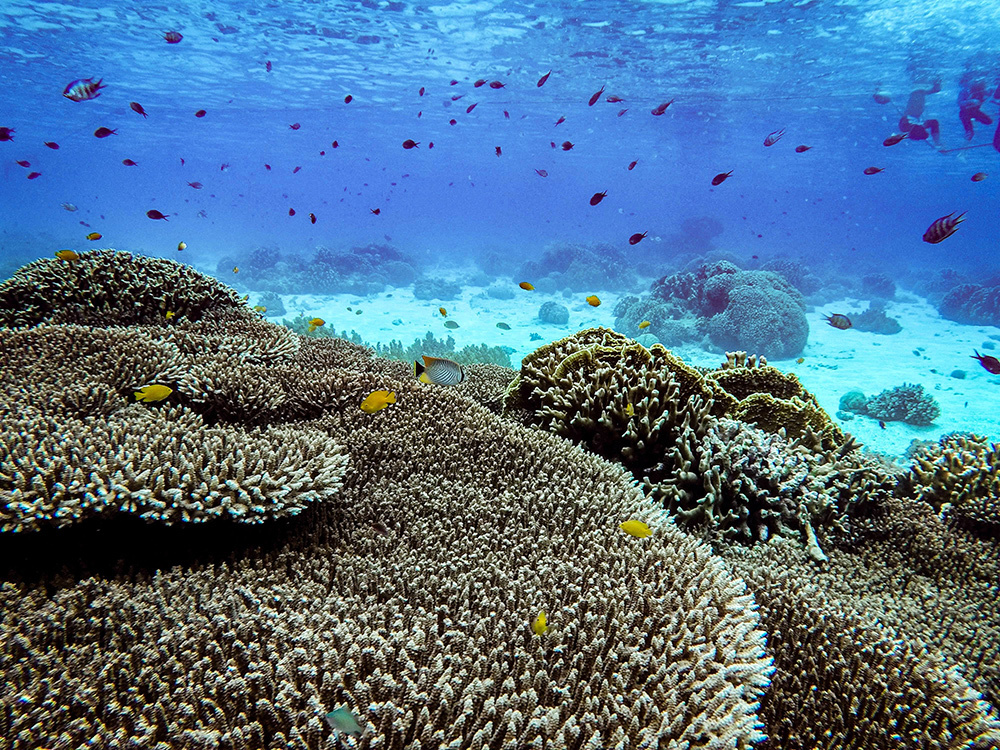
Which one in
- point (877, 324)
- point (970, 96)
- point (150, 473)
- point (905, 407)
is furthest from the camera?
point (970, 96)

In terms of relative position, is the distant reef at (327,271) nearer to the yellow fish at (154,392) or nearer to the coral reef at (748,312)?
the coral reef at (748,312)

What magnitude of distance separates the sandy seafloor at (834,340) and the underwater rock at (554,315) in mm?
337

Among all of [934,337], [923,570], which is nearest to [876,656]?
[923,570]

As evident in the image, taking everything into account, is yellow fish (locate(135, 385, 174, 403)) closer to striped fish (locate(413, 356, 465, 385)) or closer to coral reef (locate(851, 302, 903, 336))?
striped fish (locate(413, 356, 465, 385))

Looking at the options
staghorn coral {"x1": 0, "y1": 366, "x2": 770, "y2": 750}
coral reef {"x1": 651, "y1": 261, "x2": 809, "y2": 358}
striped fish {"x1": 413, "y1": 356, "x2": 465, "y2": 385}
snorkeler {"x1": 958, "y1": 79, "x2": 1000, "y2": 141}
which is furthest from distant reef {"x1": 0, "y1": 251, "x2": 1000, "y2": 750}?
snorkeler {"x1": 958, "y1": 79, "x2": 1000, "y2": 141}

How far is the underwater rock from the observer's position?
2592cm

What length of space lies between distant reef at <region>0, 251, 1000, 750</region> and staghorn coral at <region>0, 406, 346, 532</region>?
0.02 meters

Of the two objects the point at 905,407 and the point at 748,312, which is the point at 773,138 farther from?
the point at 905,407

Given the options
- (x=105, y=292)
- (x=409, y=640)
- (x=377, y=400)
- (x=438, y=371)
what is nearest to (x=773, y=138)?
(x=438, y=371)

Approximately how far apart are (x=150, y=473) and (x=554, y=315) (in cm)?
2400

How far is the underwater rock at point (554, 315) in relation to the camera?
25.9 m

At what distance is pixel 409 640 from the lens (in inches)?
90.0

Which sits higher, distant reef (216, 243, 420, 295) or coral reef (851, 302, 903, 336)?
coral reef (851, 302, 903, 336)

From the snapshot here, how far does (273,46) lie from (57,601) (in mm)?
42946
